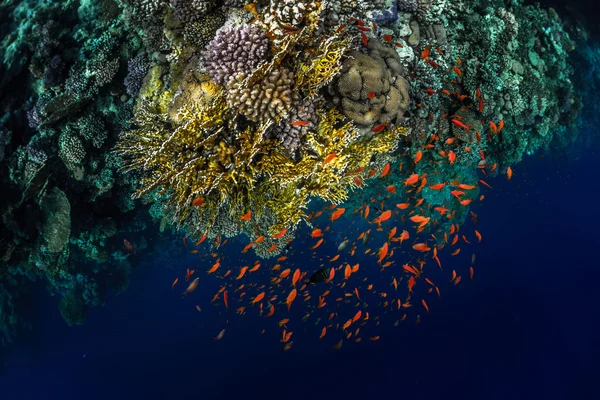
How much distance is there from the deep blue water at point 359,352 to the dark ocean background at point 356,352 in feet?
0.38

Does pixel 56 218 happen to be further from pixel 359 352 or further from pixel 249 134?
pixel 359 352

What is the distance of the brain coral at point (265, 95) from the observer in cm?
414

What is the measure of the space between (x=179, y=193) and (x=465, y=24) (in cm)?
711

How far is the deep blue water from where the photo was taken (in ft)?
112

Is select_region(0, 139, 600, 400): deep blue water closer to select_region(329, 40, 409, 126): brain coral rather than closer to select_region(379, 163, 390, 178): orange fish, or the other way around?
select_region(379, 163, 390, 178): orange fish

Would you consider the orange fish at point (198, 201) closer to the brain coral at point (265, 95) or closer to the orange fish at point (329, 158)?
the brain coral at point (265, 95)

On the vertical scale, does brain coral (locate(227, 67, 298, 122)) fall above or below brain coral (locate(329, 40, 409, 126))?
above

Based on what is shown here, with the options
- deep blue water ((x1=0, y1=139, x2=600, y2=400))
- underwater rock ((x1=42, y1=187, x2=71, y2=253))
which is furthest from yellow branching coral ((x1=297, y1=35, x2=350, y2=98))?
deep blue water ((x1=0, y1=139, x2=600, y2=400))

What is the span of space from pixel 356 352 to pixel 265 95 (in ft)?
121

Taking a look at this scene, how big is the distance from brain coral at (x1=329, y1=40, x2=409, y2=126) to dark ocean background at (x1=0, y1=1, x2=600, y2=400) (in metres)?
31.9

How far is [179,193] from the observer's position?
475cm

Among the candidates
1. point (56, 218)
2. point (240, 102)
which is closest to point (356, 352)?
point (56, 218)

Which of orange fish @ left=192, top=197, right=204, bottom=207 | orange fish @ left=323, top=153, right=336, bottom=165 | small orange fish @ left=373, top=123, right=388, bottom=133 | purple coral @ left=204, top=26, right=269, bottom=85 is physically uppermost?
purple coral @ left=204, top=26, right=269, bottom=85

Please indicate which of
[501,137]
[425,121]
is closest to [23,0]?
[425,121]
